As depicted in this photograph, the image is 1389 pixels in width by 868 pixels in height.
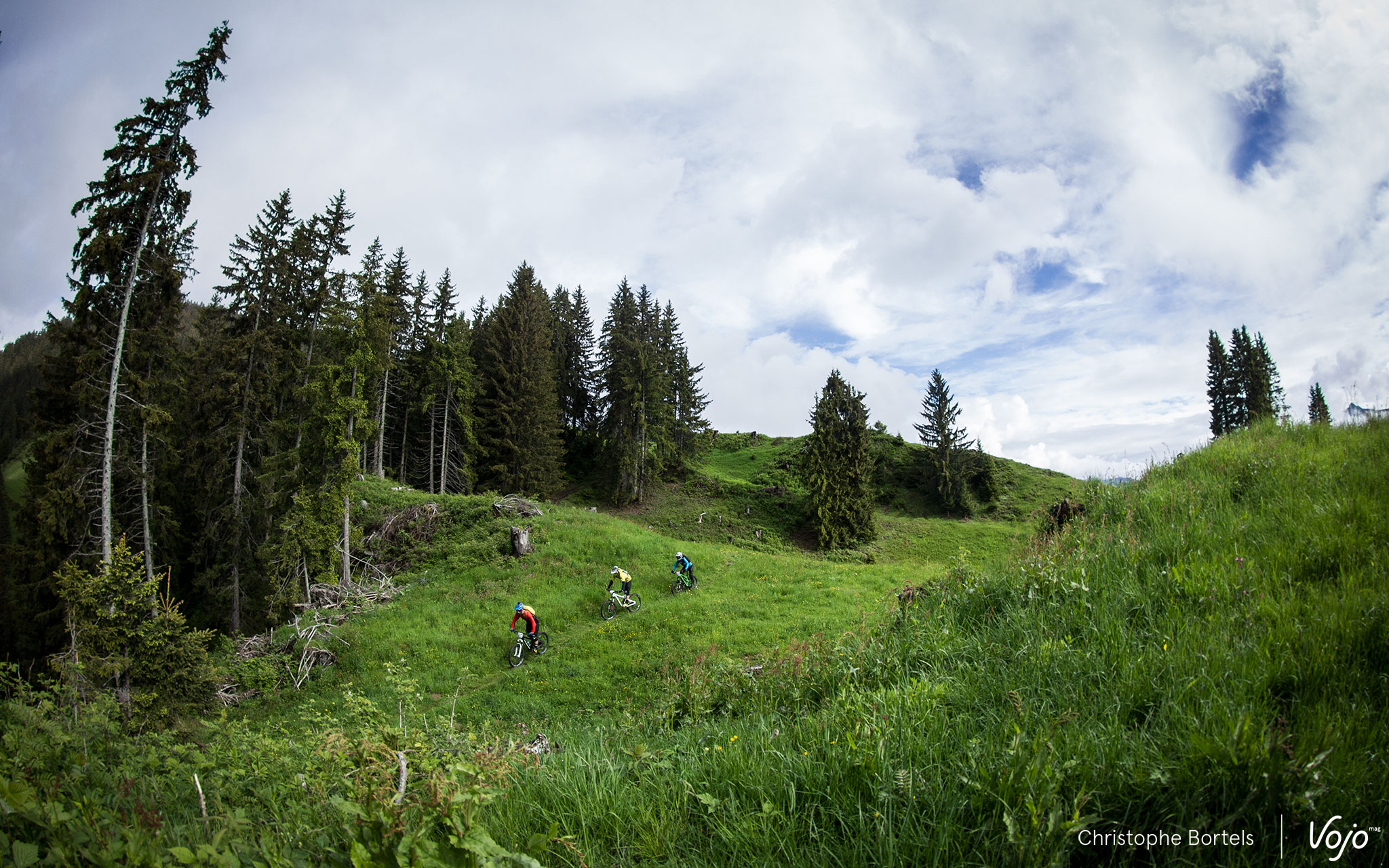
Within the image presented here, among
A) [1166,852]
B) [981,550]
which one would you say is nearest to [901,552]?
[981,550]

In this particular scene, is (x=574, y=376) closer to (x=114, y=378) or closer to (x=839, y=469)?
(x=839, y=469)

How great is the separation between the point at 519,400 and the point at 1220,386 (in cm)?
6245

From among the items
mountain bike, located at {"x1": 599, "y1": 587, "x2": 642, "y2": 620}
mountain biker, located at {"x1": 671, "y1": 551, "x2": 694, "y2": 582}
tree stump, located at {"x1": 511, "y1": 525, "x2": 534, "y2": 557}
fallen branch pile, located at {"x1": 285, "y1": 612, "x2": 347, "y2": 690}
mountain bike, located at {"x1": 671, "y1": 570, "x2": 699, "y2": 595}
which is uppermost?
tree stump, located at {"x1": 511, "y1": 525, "x2": 534, "y2": 557}

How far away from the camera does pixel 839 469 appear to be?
37.5 m

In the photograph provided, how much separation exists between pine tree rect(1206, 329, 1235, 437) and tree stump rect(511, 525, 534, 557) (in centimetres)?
5875

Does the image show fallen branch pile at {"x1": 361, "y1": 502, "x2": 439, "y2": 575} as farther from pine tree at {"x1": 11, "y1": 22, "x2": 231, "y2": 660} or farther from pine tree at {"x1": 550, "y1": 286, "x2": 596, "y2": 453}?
pine tree at {"x1": 550, "y1": 286, "x2": 596, "y2": 453}

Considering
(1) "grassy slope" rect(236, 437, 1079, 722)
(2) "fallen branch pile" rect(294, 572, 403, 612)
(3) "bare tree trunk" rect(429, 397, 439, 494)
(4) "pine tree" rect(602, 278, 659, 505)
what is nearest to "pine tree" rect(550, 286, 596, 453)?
(4) "pine tree" rect(602, 278, 659, 505)

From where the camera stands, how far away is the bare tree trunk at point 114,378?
1337 cm

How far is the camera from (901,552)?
34.1 metres

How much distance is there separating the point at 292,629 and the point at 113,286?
38.8 feet

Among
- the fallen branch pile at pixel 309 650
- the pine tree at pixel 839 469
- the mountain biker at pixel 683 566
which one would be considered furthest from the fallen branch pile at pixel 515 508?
the pine tree at pixel 839 469

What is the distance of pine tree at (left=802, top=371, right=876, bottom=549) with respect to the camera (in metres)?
36.0

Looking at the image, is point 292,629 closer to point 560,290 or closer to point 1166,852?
point 1166,852

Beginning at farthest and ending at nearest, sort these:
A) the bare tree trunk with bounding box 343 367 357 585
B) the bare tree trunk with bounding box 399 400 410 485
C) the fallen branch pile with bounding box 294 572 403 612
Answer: the bare tree trunk with bounding box 399 400 410 485, the bare tree trunk with bounding box 343 367 357 585, the fallen branch pile with bounding box 294 572 403 612
